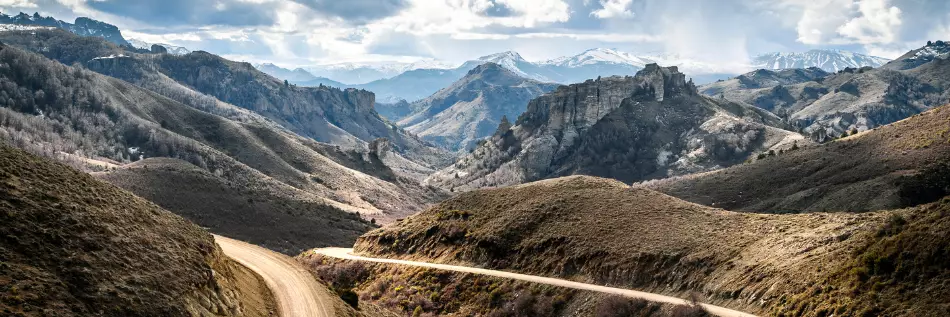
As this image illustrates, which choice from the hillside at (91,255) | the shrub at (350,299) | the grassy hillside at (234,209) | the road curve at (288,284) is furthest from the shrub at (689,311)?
the grassy hillside at (234,209)

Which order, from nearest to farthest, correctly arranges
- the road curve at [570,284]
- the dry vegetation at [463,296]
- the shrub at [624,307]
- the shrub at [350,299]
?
the road curve at [570,284]
the shrub at [350,299]
the shrub at [624,307]
the dry vegetation at [463,296]

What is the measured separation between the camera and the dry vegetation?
5078cm

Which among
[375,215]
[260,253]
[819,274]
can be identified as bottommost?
[375,215]

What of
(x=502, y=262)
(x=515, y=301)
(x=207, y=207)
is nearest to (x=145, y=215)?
(x=515, y=301)

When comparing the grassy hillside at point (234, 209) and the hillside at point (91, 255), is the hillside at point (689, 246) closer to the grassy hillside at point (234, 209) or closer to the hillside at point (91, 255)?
the hillside at point (91, 255)

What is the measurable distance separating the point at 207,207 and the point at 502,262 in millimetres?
79597

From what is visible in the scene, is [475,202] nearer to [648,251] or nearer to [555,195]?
[555,195]

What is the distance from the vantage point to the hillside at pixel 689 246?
39875 millimetres

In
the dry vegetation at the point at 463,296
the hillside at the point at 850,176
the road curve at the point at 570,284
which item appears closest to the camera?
the road curve at the point at 570,284

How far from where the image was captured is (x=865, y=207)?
10481cm

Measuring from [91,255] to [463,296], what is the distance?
130 feet

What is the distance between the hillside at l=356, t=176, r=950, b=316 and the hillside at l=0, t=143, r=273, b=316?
32.7 m

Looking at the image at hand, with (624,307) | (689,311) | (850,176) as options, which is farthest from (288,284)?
(850,176)

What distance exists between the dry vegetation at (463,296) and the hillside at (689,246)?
3.79m
